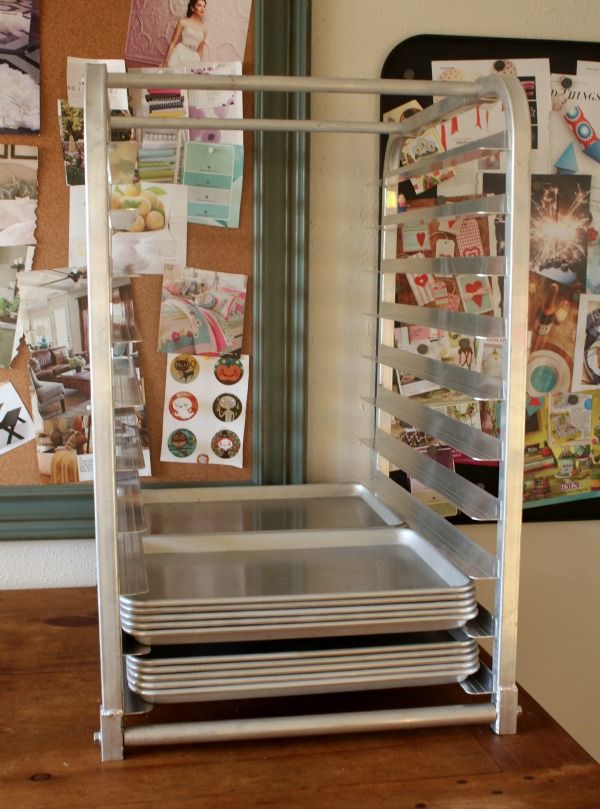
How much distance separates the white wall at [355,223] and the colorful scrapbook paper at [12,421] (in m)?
0.50

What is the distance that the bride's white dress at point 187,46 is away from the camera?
1.62 metres

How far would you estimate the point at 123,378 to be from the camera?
1.55m

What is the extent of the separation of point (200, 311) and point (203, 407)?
169 mm

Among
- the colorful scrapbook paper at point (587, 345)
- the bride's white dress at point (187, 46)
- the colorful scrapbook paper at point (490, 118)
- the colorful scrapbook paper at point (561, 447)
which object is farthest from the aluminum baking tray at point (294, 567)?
the bride's white dress at point (187, 46)

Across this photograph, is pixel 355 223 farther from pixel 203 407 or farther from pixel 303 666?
pixel 303 666

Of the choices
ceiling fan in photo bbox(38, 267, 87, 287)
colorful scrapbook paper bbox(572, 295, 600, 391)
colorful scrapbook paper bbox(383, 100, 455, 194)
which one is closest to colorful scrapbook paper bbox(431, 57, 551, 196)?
colorful scrapbook paper bbox(383, 100, 455, 194)

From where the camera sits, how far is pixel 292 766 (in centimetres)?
112

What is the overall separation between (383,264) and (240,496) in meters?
0.47

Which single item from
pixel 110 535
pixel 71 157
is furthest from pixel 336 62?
pixel 110 535

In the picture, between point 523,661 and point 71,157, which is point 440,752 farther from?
point 71,157

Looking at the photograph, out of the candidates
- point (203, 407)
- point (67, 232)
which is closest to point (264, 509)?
point (203, 407)

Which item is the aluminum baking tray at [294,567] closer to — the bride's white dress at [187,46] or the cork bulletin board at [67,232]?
the cork bulletin board at [67,232]

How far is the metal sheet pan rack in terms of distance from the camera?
1.07 m

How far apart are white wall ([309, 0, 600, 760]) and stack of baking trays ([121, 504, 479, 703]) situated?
488 mm
